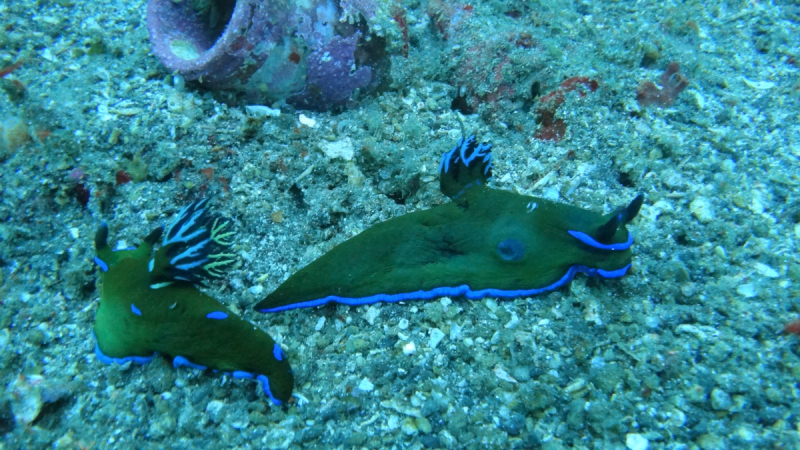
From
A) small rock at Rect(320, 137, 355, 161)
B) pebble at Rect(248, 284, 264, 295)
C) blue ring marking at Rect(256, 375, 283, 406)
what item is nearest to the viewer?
blue ring marking at Rect(256, 375, 283, 406)

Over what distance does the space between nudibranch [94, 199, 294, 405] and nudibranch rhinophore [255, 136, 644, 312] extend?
31cm

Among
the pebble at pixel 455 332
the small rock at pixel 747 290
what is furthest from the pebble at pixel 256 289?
the small rock at pixel 747 290

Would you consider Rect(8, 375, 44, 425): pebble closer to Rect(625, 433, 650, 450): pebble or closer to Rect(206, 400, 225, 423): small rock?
Rect(206, 400, 225, 423): small rock

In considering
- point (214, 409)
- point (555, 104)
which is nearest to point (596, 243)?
point (555, 104)

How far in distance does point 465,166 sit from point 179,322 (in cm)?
195

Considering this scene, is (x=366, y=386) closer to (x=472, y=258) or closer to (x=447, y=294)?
(x=447, y=294)

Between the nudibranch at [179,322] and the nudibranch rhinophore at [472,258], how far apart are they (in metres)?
0.31

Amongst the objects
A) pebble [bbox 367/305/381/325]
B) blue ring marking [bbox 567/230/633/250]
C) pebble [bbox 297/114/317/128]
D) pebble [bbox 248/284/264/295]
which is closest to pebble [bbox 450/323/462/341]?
pebble [bbox 367/305/381/325]

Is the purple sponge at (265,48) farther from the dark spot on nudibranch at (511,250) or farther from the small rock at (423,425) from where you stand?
the small rock at (423,425)

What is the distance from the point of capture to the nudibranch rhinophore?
7.96 feet

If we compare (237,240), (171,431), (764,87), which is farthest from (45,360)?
(764,87)

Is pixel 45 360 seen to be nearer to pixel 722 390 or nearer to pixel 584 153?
pixel 722 390

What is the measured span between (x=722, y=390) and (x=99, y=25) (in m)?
5.52

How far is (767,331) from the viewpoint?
7.23ft
